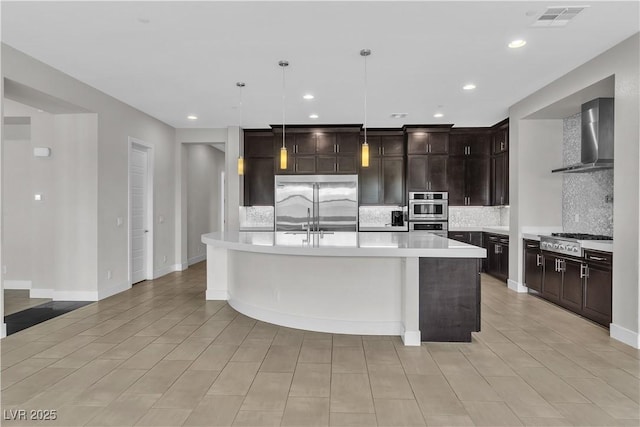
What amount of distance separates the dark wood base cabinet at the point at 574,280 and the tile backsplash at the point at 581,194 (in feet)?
2.31

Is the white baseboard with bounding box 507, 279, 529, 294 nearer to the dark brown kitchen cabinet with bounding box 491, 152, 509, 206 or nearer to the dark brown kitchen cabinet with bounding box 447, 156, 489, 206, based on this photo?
the dark brown kitchen cabinet with bounding box 491, 152, 509, 206

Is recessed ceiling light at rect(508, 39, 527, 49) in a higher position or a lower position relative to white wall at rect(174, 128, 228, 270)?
higher

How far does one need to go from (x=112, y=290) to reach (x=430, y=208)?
5697mm

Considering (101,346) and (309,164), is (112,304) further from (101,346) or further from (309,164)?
(309,164)

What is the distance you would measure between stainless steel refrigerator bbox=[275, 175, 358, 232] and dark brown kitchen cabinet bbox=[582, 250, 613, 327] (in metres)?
3.90

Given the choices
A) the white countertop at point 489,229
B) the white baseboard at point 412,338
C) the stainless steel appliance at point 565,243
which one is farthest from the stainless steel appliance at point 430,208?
the white baseboard at point 412,338

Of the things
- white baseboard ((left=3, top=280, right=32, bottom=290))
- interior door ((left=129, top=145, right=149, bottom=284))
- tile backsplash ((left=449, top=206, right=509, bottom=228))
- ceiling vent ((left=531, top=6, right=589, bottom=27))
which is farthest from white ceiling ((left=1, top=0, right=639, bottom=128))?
white baseboard ((left=3, top=280, right=32, bottom=290))

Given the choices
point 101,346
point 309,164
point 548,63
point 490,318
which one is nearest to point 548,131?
point 548,63

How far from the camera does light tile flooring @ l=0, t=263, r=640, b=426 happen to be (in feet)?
7.63

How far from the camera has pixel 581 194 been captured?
213 inches

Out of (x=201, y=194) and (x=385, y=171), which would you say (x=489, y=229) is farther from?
(x=201, y=194)

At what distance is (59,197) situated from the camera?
5.23m

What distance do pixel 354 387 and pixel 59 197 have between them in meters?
4.82

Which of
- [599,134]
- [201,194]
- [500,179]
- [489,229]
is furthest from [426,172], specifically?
[201,194]
